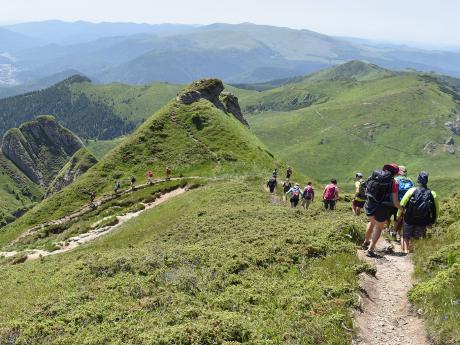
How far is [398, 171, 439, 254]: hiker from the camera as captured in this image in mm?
20312

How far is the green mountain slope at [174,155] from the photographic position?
281ft

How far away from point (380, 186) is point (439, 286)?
258 inches

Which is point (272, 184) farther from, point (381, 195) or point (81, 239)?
point (381, 195)

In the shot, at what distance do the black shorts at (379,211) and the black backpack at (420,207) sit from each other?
115cm

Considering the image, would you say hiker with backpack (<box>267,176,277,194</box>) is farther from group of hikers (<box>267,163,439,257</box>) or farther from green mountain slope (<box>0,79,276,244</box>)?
group of hikers (<box>267,163,439,257</box>)

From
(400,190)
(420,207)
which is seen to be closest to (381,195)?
(420,207)

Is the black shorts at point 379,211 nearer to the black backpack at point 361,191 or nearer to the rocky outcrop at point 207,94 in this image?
the black backpack at point 361,191

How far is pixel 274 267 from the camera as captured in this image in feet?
64.8

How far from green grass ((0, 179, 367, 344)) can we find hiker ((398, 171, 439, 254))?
3.13 metres

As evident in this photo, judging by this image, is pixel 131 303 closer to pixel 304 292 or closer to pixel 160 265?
pixel 160 265

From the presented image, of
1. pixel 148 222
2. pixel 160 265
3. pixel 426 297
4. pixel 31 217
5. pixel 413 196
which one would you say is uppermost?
pixel 413 196

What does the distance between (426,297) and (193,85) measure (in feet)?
385

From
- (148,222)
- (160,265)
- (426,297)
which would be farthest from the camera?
(148,222)

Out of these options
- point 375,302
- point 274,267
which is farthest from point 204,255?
point 375,302
